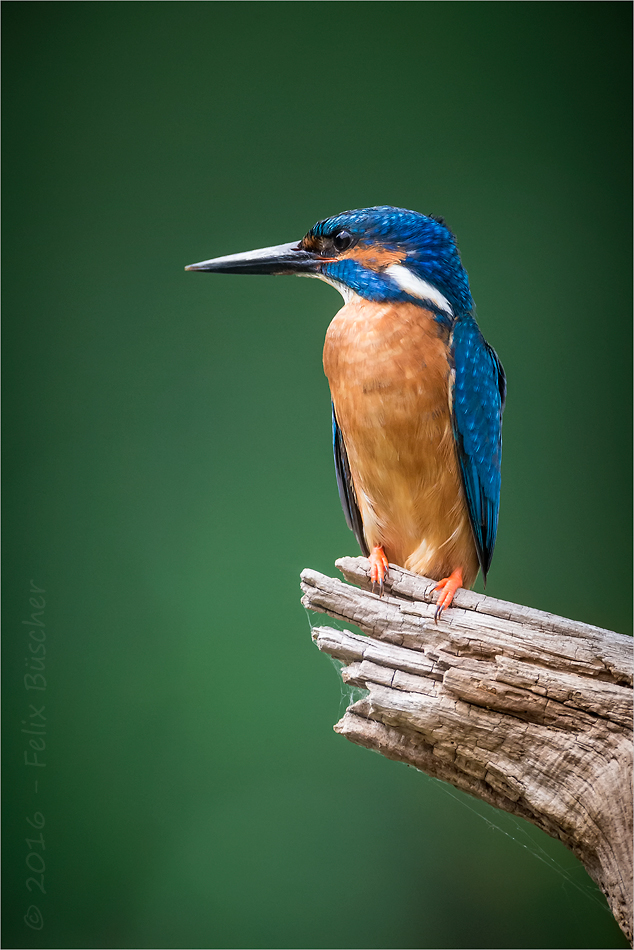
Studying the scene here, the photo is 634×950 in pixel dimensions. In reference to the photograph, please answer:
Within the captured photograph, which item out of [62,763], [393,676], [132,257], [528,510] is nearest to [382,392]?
[393,676]

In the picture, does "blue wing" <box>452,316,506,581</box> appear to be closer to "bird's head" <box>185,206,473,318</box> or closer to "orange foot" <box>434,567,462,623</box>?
"bird's head" <box>185,206,473,318</box>

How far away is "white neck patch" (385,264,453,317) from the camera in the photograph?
4.98 ft

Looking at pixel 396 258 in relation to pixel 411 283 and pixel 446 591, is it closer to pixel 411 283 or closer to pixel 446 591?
pixel 411 283

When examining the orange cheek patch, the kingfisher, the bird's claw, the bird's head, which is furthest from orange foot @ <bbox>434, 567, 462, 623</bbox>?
the orange cheek patch

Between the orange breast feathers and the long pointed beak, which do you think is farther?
the long pointed beak

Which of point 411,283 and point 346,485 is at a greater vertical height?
point 411,283

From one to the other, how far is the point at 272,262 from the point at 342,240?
0.19m

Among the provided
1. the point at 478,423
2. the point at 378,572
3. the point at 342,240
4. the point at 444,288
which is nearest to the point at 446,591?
the point at 378,572

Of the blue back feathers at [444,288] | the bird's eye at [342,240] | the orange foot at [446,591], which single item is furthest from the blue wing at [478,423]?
the bird's eye at [342,240]

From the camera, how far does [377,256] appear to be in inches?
60.2

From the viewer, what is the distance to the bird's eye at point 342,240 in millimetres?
1548

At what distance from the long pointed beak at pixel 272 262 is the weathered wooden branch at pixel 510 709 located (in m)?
0.74

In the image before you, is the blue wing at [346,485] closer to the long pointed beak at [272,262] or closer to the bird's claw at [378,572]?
the bird's claw at [378,572]

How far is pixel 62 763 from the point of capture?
217cm
